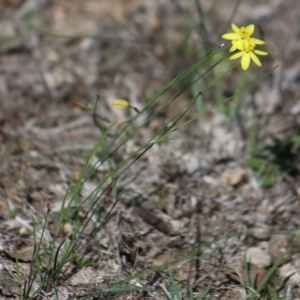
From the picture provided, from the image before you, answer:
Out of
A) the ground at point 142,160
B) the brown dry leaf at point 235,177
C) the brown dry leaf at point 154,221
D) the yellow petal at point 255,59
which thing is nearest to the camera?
the yellow petal at point 255,59

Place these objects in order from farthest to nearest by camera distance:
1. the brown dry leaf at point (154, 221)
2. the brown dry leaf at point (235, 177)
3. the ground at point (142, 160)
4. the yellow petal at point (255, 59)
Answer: the brown dry leaf at point (235, 177)
the brown dry leaf at point (154, 221)
the ground at point (142, 160)
the yellow petal at point (255, 59)

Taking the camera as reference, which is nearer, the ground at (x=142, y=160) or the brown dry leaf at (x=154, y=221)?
the ground at (x=142, y=160)

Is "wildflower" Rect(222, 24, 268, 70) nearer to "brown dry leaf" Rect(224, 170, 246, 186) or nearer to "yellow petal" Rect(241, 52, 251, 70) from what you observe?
"yellow petal" Rect(241, 52, 251, 70)

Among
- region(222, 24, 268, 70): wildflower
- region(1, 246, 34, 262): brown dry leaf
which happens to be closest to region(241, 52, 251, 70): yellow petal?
region(222, 24, 268, 70): wildflower

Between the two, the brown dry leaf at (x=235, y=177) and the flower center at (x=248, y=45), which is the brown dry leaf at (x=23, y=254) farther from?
the flower center at (x=248, y=45)

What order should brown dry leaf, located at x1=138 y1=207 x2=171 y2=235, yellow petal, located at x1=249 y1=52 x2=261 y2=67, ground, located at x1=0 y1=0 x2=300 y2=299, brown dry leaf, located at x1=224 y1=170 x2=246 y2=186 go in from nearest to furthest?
yellow petal, located at x1=249 y1=52 x2=261 y2=67
ground, located at x1=0 y1=0 x2=300 y2=299
brown dry leaf, located at x1=138 y1=207 x2=171 y2=235
brown dry leaf, located at x1=224 y1=170 x2=246 y2=186

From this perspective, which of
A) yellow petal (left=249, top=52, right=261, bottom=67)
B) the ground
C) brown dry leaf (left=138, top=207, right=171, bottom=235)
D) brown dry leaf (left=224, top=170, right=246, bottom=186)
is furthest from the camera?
brown dry leaf (left=224, top=170, right=246, bottom=186)

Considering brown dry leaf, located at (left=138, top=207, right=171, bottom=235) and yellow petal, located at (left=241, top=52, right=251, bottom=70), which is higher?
yellow petal, located at (left=241, top=52, right=251, bottom=70)

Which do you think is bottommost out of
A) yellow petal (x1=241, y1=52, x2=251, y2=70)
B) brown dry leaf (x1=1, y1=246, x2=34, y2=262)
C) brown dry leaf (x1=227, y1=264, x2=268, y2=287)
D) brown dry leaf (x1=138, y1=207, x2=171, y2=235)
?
brown dry leaf (x1=227, y1=264, x2=268, y2=287)

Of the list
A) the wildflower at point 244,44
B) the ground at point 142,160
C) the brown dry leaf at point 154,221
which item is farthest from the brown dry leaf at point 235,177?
the wildflower at point 244,44
